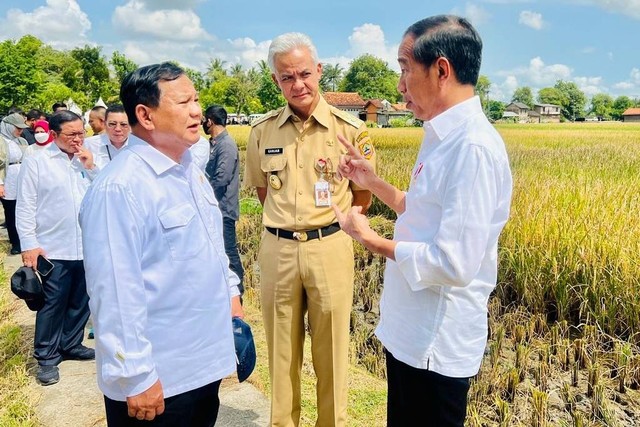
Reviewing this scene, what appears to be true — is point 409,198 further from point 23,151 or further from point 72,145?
point 23,151

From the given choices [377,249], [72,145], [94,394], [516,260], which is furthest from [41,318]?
[516,260]

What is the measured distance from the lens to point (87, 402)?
→ 2736 mm

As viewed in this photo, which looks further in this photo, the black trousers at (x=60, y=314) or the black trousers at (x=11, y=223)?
the black trousers at (x=11, y=223)

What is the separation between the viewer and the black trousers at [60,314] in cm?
308

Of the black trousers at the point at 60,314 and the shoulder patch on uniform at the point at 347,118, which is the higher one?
the shoulder patch on uniform at the point at 347,118

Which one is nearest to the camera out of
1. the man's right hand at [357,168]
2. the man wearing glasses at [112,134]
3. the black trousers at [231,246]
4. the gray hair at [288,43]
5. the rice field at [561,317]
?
the man's right hand at [357,168]

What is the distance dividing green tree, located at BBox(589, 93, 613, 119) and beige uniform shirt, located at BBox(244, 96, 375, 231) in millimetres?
112969

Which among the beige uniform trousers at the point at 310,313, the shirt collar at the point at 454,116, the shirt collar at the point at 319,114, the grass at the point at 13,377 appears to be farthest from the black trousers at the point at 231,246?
the shirt collar at the point at 454,116

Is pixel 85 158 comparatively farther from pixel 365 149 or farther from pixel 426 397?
pixel 426 397

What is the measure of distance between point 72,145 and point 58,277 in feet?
2.85

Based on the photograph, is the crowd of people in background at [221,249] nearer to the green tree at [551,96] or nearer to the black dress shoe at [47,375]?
the black dress shoe at [47,375]

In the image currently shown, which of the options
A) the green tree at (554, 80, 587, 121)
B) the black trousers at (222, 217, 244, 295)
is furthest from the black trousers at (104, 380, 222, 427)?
the green tree at (554, 80, 587, 121)

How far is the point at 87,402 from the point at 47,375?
0.44m

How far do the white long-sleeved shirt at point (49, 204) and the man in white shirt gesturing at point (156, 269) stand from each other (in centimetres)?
193
